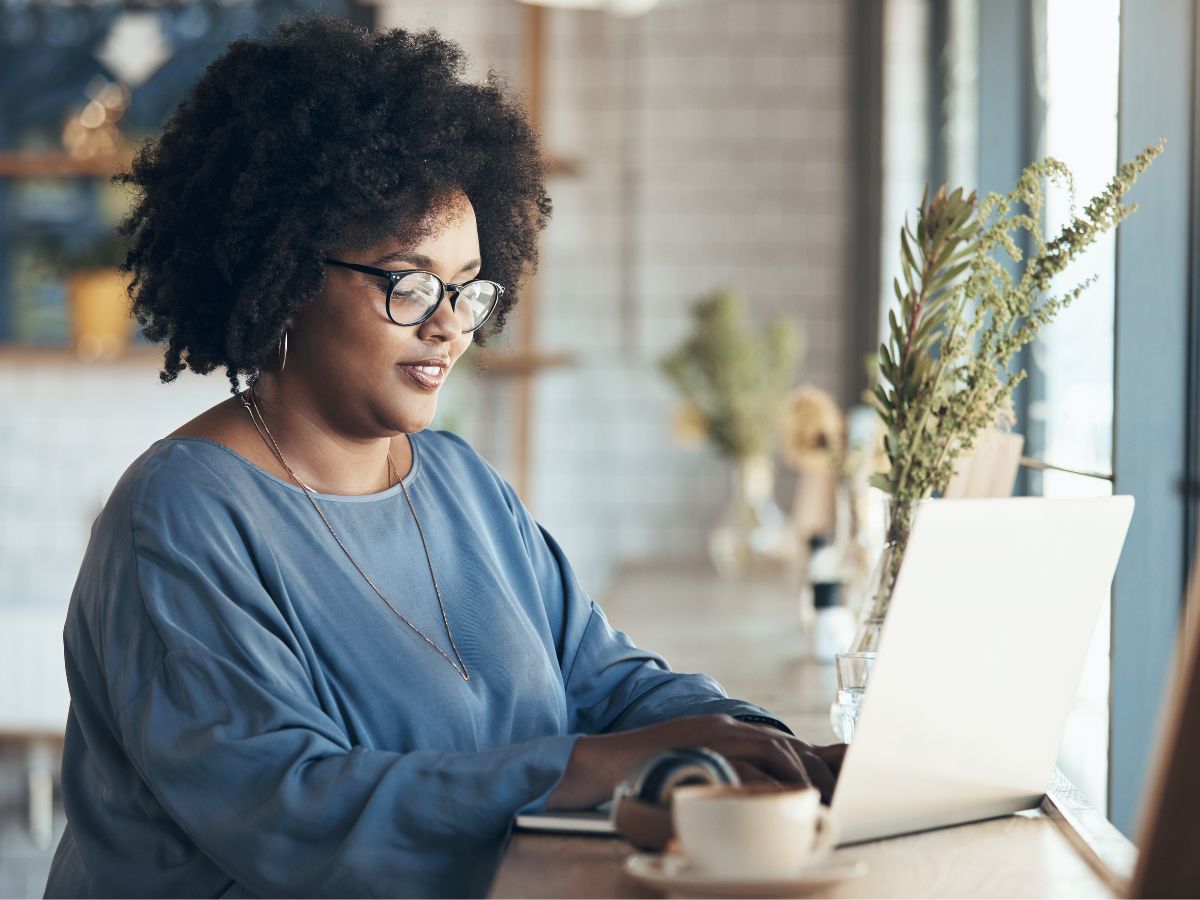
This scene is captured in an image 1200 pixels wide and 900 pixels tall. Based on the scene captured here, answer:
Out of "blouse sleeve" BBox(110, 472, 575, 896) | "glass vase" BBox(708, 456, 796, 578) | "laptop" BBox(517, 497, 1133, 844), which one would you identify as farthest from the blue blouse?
"glass vase" BBox(708, 456, 796, 578)

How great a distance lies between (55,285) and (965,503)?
12.7 feet

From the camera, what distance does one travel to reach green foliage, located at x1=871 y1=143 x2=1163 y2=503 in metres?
1.43

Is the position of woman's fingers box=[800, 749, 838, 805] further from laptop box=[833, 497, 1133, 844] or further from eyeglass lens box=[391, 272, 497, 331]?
eyeglass lens box=[391, 272, 497, 331]

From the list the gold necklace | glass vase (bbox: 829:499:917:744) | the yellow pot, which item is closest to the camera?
the gold necklace

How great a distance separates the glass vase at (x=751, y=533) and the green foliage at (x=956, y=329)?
2124 mm

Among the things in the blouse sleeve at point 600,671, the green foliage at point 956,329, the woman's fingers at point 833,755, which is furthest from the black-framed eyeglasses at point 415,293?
the woman's fingers at point 833,755

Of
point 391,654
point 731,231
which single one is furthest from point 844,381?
point 391,654

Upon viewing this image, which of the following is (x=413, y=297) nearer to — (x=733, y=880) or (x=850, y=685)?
(x=850, y=685)

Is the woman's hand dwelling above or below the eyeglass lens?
below

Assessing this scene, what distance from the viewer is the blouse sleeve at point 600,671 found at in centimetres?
143

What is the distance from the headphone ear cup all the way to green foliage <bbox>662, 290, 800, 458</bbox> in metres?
2.83

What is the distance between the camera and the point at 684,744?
1.11 metres

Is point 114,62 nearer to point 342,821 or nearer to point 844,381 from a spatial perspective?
point 844,381

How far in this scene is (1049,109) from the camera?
2.34m
